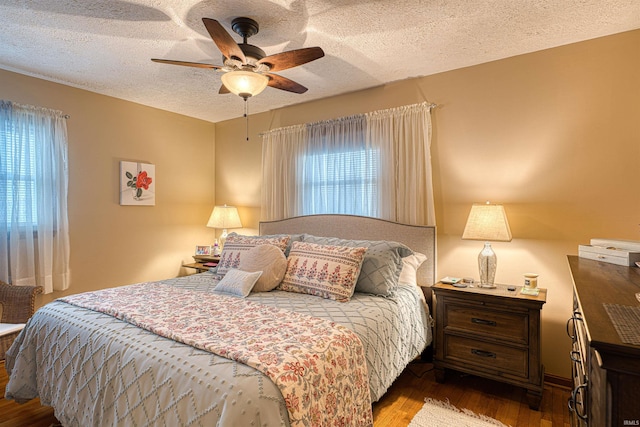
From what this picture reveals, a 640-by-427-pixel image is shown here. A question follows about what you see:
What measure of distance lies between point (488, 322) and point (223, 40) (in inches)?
98.6

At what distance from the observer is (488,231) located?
8.16ft

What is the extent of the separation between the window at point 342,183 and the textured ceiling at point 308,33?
75cm

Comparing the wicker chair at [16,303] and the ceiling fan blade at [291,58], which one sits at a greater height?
the ceiling fan blade at [291,58]

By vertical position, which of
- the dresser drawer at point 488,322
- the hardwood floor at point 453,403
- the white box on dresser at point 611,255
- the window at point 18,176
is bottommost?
the hardwood floor at point 453,403

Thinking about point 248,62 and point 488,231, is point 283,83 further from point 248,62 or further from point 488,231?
point 488,231

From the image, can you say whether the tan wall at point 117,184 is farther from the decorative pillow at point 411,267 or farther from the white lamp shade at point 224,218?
the decorative pillow at point 411,267

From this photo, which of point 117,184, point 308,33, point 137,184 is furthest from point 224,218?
point 308,33

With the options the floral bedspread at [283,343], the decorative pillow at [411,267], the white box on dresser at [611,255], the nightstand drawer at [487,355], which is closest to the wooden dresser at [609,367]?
the white box on dresser at [611,255]

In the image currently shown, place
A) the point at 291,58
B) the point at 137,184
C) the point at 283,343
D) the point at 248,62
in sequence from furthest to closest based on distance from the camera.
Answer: the point at 137,184 → the point at 248,62 → the point at 291,58 → the point at 283,343

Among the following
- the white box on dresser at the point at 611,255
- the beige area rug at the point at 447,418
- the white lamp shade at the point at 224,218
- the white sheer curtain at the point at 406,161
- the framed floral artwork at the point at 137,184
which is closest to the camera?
the white box on dresser at the point at 611,255

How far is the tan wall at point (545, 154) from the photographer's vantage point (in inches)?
93.4

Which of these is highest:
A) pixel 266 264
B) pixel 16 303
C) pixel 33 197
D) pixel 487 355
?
pixel 33 197

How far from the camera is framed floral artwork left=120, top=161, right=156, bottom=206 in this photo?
380cm

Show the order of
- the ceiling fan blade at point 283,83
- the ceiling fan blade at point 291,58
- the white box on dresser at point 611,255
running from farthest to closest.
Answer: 1. the ceiling fan blade at point 283,83
2. the ceiling fan blade at point 291,58
3. the white box on dresser at point 611,255
